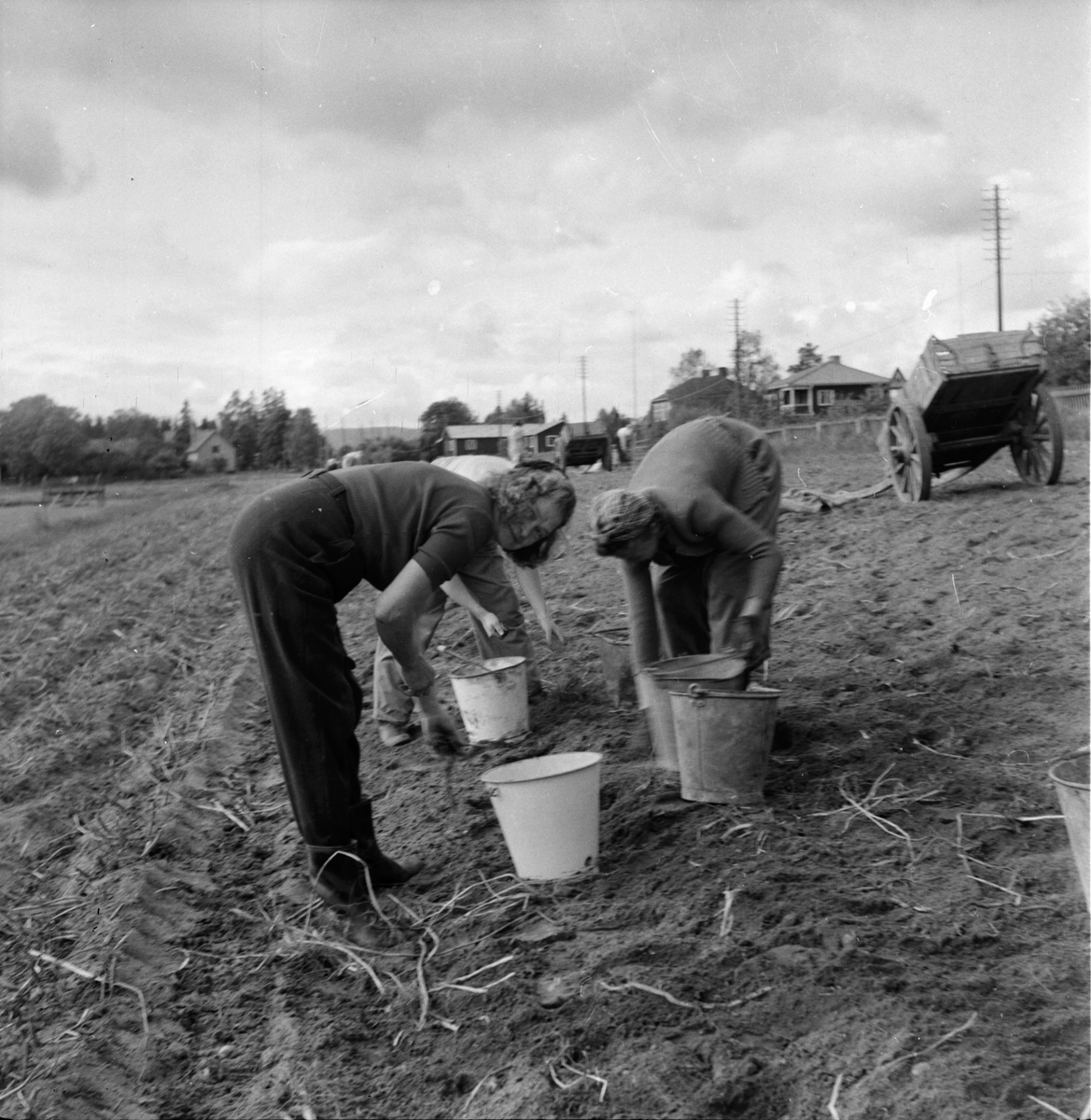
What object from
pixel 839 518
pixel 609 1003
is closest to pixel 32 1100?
pixel 609 1003

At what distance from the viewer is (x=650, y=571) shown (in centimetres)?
416

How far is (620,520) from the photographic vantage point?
347 centimetres

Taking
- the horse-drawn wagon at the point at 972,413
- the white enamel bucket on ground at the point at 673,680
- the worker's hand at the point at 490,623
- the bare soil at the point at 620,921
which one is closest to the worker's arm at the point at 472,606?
the worker's hand at the point at 490,623

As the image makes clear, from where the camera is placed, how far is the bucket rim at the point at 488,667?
4.75 metres

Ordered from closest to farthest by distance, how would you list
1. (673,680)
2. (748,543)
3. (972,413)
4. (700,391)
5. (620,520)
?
(620,520)
(748,543)
(673,680)
(972,413)
(700,391)

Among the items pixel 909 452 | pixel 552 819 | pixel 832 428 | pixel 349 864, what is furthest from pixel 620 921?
pixel 832 428

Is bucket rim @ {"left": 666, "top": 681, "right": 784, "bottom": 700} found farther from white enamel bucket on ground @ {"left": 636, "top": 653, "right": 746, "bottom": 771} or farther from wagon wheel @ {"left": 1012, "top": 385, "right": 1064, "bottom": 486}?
wagon wheel @ {"left": 1012, "top": 385, "right": 1064, "bottom": 486}

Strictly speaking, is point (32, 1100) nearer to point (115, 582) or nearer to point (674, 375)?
point (115, 582)

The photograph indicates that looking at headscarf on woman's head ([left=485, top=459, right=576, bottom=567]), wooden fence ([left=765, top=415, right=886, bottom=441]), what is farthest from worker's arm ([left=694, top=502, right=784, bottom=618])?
wooden fence ([left=765, top=415, right=886, bottom=441])

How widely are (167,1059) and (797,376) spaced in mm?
30086

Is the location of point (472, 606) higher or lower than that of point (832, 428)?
lower

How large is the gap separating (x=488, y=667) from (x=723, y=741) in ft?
5.06

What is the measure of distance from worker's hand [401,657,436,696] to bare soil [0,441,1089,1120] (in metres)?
0.70

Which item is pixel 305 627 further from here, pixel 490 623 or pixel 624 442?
pixel 624 442
